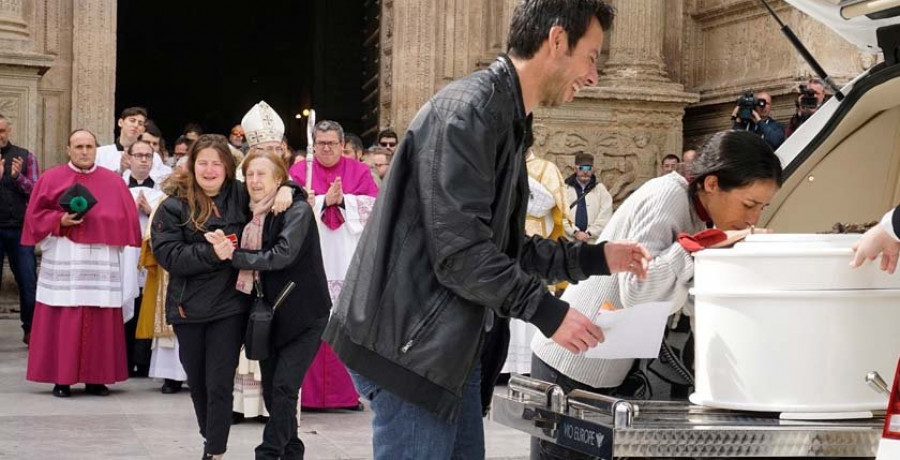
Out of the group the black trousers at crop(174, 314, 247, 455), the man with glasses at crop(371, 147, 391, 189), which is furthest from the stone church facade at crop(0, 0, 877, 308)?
the black trousers at crop(174, 314, 247, 455)

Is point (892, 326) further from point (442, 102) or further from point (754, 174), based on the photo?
point (442, 102)

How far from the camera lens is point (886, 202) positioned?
566cm

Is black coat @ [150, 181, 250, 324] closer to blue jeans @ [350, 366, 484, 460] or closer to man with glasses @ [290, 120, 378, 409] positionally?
man with glasses @ [290, 120, 378, 409]

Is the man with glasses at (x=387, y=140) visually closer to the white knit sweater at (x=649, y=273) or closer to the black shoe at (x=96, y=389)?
the black shoe at (x=96, y=389)

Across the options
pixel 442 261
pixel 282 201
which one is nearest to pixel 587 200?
pixel 282 201

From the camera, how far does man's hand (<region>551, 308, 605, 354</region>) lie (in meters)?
3.65

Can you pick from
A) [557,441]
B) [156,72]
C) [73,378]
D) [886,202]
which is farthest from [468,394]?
[156,72]

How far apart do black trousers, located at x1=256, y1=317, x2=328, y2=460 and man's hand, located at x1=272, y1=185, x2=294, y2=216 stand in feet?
2.10

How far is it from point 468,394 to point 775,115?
1236 centimetres

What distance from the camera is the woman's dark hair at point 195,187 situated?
7.66m

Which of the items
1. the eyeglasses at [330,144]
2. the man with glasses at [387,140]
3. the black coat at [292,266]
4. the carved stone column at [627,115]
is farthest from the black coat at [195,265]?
the carved stone column at [627,115]

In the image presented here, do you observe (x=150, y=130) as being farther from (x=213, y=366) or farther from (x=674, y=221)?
(x=674, y=221)

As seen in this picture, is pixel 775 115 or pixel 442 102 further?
pixel 775 115

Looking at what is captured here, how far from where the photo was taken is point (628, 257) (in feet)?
13.5
